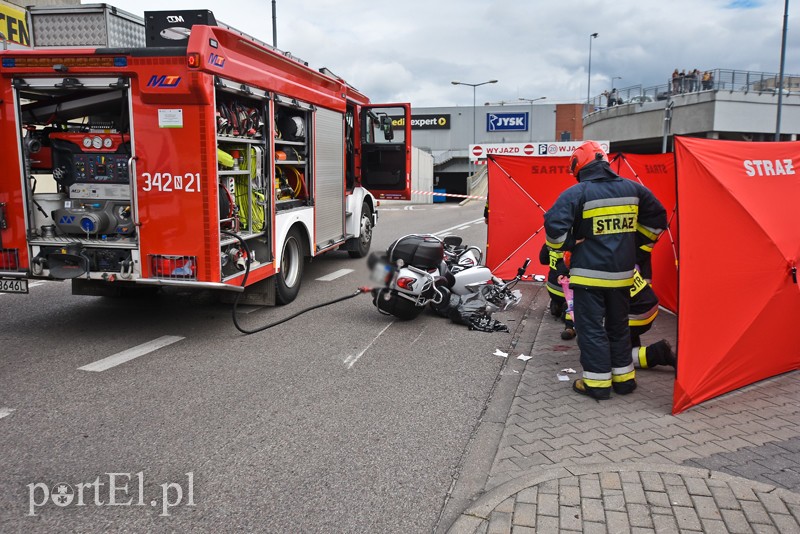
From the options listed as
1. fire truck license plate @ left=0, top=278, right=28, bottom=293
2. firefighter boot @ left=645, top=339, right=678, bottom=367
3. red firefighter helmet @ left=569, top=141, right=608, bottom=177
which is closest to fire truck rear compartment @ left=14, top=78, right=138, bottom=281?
fire truck license plate @ left=0, top=278, right=28, bottom=293

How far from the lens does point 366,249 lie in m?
12.0

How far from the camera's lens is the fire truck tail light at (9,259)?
6.11 meters

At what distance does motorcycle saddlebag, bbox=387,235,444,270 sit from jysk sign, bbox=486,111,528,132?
2468 inches

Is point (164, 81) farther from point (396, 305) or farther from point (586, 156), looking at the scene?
point (586, 156)

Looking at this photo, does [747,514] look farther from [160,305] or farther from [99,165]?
[160,305]

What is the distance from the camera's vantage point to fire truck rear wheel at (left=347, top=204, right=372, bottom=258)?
1134 cm

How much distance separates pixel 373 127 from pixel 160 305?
5281 mm

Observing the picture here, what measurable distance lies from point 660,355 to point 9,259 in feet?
19.7

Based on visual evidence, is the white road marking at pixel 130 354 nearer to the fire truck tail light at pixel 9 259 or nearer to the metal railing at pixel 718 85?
the fire truck tail light at pixel 9 259

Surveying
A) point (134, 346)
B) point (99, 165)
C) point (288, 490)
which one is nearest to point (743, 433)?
point (288, 490)

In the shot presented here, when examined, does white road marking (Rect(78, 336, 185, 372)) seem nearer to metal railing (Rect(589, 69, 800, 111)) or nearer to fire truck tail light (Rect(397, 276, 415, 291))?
fire truck tail light (Rect(397, 276, 415, 291))

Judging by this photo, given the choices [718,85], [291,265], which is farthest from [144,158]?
[718,85]

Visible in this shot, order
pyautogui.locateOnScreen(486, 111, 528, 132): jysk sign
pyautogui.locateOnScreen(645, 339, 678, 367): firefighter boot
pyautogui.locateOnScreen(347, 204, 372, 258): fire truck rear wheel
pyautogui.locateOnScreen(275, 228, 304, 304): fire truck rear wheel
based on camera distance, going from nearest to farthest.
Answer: pyautogui.locateOnScreen(645, 339, 678, 367): firefighter boot < pyautogui.locateOnScreen(275, 228, 304, 304): fire truck rear wheel < pyautogui.locateOnScreen(347, 204, 372, 258): fire truck rear wheel < pyautogui.locateOnScreen(486, 111, 528, 132): jysk sign

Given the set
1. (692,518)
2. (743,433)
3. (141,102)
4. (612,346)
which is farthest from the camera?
(141,102)
